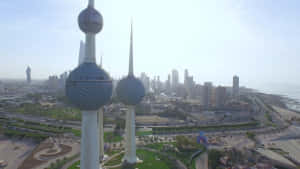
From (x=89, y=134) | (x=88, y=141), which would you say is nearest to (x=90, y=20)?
(x=89, y=134)

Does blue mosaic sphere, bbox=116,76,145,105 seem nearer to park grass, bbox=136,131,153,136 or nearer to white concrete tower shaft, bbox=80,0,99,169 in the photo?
white concrete tower shaft, bbox=80,0,99,169

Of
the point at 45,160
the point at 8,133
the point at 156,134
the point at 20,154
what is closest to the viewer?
the point at 45,160

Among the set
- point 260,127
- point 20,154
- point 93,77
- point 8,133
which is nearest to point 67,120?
point 8,133

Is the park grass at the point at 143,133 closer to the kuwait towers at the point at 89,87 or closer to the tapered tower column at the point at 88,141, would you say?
the kuwait towers at the point at 89,87

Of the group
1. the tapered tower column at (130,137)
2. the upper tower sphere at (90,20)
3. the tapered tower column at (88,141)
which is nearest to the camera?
the upper tower sphere at (90,20)

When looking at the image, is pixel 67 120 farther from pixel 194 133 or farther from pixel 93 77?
pixel 93 77

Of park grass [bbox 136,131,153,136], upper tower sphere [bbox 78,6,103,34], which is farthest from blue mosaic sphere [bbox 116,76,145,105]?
park grass [bbox 136,131,153,136]

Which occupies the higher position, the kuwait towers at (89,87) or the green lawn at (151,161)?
the kuwait towers at (89,87)

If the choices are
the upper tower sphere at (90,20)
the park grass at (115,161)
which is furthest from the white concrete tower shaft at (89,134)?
the park grass at (115,161)
